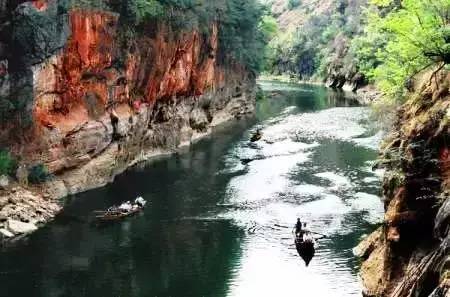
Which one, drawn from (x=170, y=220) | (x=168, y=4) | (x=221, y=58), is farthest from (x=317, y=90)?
(x=170, y=220)

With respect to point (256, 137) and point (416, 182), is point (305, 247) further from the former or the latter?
point (256, 137)

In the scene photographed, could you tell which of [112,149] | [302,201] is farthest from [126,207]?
[112,149]

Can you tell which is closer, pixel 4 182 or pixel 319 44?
pixel 4 182

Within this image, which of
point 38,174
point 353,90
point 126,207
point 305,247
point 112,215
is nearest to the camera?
point 305,247

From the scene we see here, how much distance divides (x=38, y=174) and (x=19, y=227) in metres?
6.56

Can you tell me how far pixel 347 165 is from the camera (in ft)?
165

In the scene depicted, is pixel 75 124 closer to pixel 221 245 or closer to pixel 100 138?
pixel 100 138

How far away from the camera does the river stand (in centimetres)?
2856

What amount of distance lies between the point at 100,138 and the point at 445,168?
1239 inches

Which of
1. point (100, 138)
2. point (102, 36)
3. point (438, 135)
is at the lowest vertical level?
point (100, 138)

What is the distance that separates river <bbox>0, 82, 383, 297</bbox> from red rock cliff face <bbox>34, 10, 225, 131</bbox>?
19.0 ft

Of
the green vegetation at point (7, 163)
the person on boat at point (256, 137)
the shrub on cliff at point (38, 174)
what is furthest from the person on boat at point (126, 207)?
the person on boat at point (256, 137)

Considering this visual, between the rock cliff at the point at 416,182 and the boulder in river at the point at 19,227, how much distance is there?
1922 centimetres

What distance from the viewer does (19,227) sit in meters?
35.7
